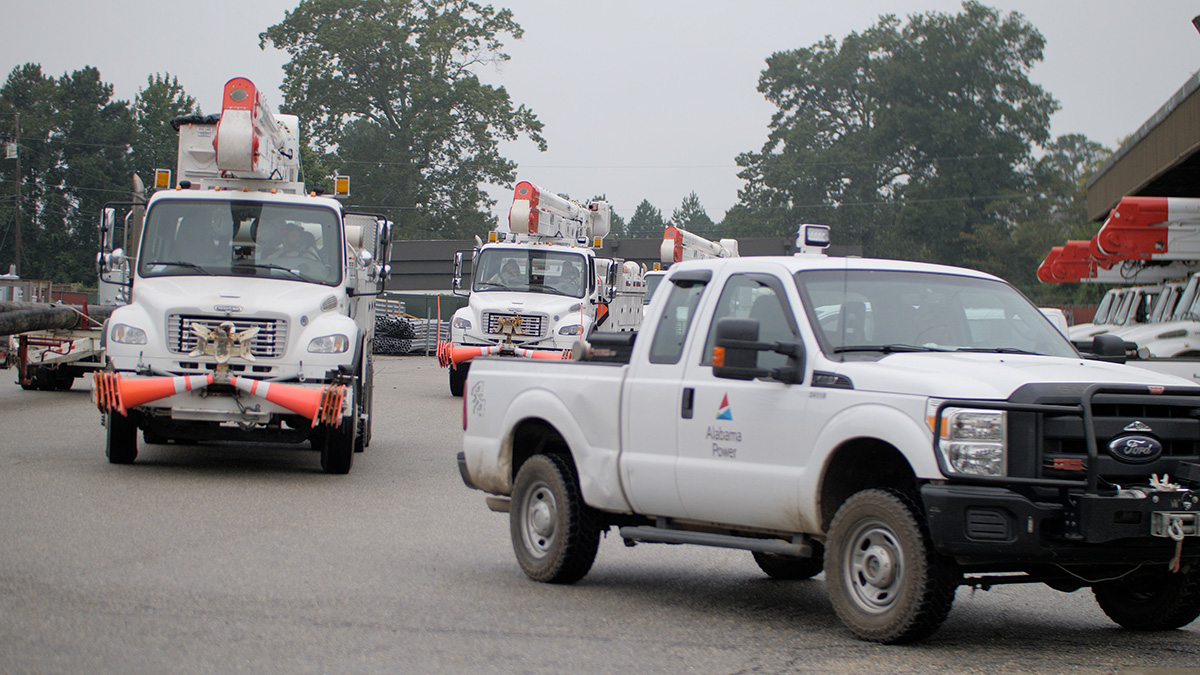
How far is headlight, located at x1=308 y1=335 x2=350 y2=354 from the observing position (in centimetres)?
1351

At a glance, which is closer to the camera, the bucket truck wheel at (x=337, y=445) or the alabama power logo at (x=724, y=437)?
the alabama power logo at (x=724, y=437)

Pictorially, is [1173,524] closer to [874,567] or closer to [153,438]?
[874,567]

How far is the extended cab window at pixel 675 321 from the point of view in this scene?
7.94 meters

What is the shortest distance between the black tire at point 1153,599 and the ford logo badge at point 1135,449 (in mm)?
743

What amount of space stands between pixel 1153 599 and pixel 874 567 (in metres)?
1.69

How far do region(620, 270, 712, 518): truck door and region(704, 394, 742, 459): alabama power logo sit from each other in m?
0.27

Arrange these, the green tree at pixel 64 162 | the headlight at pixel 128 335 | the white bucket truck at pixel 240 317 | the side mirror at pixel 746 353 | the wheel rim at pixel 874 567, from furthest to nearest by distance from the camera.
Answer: the green tree at pixel 64 162
the headlight at pixel 128 335
the white bucket truck at pixel 240 317
the side mirror at pixel 746 353
the wheel rim at pixel 874 567

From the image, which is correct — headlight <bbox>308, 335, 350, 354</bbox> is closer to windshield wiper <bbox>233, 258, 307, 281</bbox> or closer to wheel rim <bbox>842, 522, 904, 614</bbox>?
windshield wiper <bbox>233, 258, 307, 281</bbox>

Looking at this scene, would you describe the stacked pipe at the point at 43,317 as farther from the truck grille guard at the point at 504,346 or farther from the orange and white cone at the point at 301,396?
the orange and white cone at the point at 301,396

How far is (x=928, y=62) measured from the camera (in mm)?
94500

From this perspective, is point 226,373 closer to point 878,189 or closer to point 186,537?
point 186,537

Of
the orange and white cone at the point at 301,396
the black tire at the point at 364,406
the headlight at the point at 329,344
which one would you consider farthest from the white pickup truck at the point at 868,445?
the black tire at the point at 364,406

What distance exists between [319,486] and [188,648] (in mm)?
6888

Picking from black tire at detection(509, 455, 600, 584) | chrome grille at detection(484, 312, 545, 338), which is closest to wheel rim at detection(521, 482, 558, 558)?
black tire at detection(509, 455, 600, 584)
